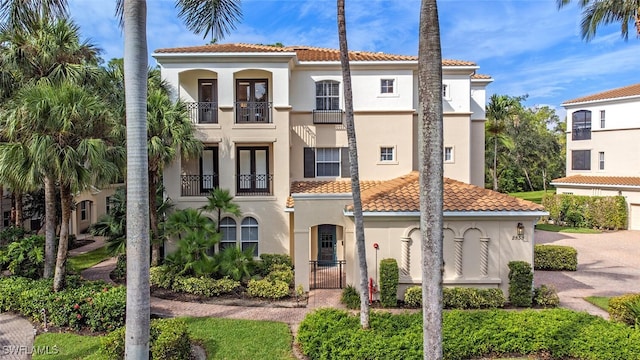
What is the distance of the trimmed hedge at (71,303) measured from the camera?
32.6ft

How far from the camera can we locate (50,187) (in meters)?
11.5

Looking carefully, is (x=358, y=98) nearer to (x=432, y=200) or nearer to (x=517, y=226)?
(x=517, y=226)

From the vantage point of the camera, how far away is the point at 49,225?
1184 centimetres

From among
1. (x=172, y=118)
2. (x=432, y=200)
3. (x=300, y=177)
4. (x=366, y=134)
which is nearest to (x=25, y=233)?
(x=172, y=118)

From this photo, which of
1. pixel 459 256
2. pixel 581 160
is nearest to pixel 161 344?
pixel 459 256

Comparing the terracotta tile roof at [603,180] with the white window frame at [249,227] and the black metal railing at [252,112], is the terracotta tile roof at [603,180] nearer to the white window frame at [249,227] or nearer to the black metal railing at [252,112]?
the black metal railing at [252,112]

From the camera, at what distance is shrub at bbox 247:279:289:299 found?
13062 millimetres

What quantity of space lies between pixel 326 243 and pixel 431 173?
12851 mm

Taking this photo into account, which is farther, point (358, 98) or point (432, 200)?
point (358, 98)

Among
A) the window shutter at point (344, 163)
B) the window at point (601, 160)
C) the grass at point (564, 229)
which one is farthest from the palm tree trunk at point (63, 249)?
the window at point (601, 160)

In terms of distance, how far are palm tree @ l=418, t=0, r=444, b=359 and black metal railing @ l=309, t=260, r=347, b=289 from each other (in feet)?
28.4

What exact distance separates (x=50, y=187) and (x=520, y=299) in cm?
1616

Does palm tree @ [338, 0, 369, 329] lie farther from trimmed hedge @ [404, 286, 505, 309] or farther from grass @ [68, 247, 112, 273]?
grass @ [68, 247, 112, 273]

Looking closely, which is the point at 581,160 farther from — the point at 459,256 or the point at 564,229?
the point at 459,256
